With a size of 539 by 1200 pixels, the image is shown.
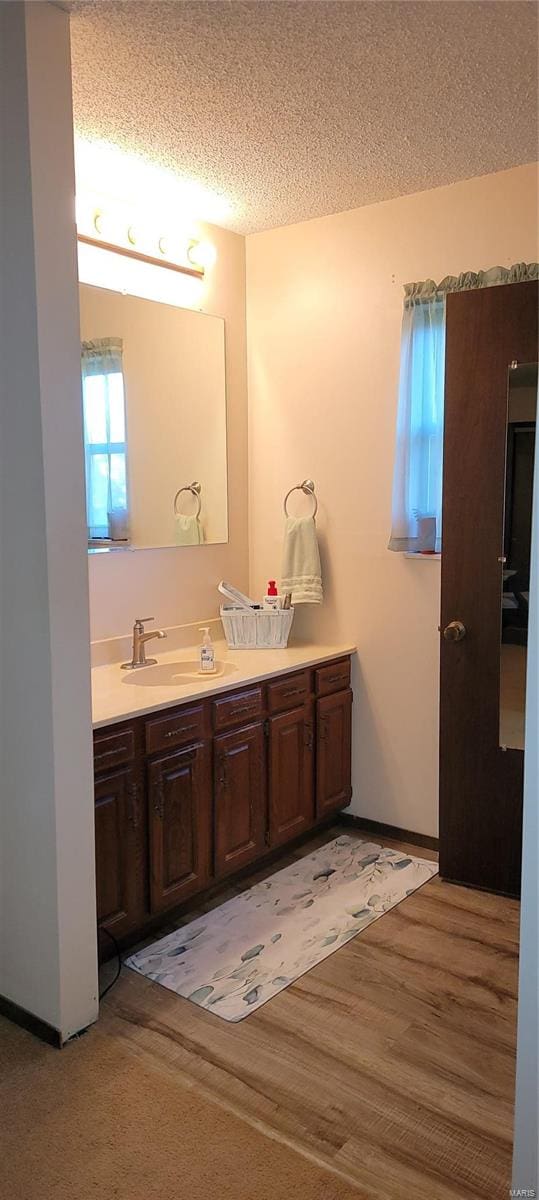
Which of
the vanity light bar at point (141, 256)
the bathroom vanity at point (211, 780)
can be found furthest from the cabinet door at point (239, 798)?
the vanity light bar at point (141, 256)

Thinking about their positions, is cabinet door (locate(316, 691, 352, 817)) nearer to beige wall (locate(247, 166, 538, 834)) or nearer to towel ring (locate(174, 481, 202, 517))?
beige wall (locate(247, 166, 538, 834))

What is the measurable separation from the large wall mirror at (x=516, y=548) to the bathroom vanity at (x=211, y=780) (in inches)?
29.4

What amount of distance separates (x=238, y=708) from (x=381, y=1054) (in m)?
1.17

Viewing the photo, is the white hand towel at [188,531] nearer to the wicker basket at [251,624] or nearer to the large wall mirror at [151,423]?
the large wall mirror at [151,423]

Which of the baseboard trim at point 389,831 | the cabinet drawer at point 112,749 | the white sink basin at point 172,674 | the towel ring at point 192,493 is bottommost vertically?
the baseboard trim at point 389,831

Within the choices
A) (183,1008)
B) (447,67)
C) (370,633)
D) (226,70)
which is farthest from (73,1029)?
(447,67)

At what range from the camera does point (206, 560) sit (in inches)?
142

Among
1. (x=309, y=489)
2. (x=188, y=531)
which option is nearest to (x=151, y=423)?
(x=188, y=531)

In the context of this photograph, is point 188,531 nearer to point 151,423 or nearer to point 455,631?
point 151,423

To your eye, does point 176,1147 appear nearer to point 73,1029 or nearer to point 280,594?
point 73,1029

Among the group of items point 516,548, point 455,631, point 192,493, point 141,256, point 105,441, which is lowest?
point 455,631

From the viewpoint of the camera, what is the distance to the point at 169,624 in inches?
136

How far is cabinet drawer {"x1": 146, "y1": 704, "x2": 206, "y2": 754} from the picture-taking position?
8.55ft

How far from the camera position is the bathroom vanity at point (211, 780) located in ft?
8.26
